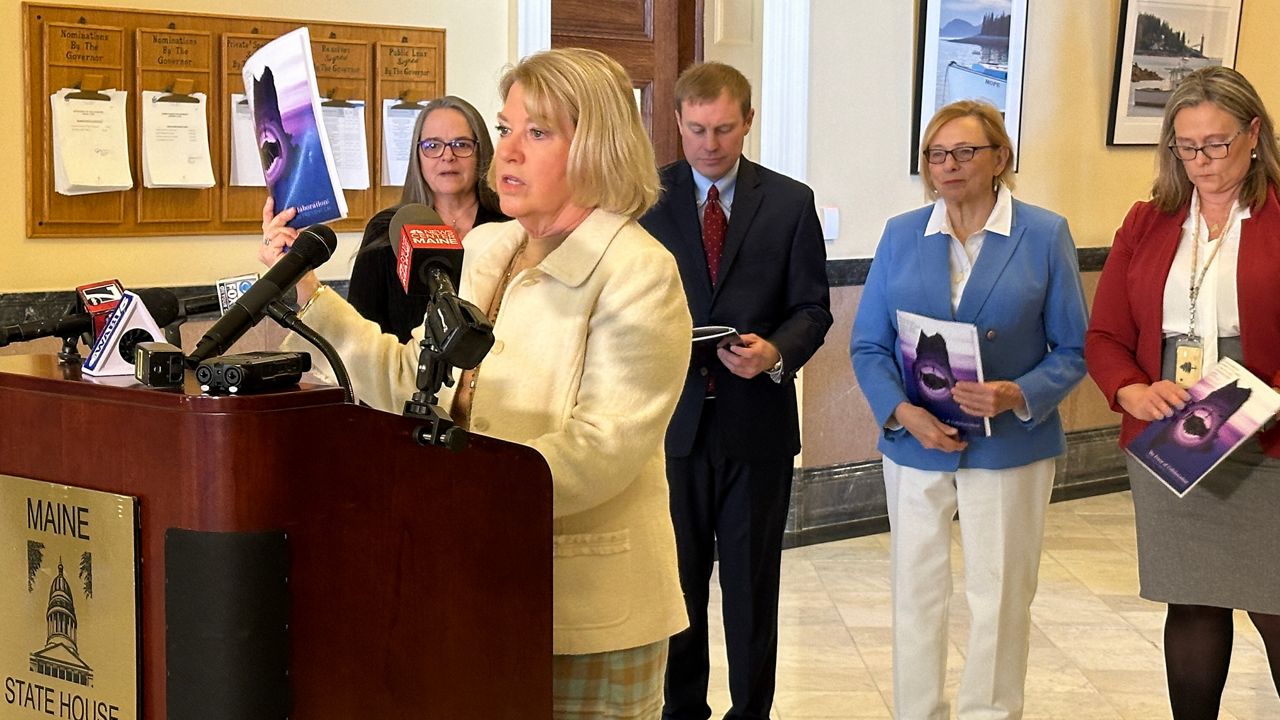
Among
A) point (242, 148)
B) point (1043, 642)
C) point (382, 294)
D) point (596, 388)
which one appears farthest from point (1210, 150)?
point (242, 148)

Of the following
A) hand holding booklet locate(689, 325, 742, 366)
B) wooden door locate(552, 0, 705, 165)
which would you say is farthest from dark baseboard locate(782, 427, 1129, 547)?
hand holding booklet locate(689, 325, 742, 366)

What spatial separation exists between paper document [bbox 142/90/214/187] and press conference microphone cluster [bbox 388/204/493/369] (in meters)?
2.94

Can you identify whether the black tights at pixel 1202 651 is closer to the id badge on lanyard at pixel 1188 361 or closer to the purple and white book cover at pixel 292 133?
the id badge on lanyard at pixel 1188 361

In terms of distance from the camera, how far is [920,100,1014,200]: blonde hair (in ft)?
11.2

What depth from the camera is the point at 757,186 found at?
371 cm

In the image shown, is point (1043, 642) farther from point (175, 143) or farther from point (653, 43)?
point (175, 143)

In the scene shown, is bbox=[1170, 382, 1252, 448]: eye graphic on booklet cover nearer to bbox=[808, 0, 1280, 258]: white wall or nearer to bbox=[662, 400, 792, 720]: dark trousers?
bbox=[662, 400, 792, 720]: dark trousers

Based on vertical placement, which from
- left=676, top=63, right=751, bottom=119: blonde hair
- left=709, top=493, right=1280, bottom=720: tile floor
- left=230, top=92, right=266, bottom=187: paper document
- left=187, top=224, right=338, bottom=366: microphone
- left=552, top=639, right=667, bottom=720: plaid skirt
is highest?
left=676, top=63, right=751, bottom=119: blonde hair

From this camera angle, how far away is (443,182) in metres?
3.21

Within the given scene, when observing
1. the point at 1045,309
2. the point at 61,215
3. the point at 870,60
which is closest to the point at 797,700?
the point at 1045,309

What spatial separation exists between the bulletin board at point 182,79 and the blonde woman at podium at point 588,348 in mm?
2320

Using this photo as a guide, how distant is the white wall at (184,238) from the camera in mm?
4047

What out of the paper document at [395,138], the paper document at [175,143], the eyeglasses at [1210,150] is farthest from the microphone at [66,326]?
the paper document at [395,138]

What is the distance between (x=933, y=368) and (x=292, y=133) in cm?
195
